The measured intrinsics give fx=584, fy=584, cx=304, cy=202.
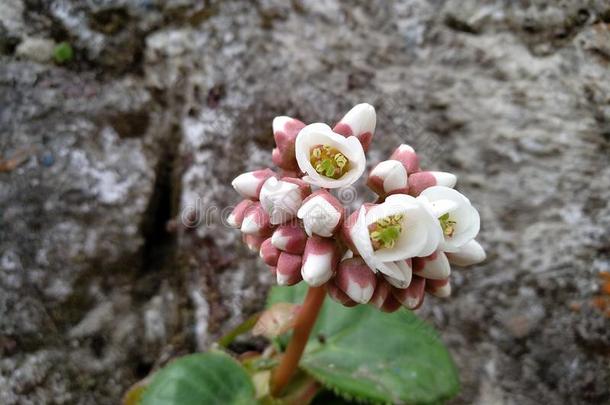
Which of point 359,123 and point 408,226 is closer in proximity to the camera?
point 408,226

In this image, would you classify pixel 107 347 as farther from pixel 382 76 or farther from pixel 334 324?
pixel 382 76

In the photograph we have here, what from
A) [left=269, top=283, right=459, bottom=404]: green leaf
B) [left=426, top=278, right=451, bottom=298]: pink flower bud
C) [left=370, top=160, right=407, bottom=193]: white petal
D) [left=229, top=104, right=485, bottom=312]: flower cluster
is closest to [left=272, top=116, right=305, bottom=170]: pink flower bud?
[left=229, top=104, right=485, bottom=312]: flower cluster

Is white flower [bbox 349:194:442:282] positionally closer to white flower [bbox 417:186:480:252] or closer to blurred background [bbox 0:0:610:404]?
white flower [bbox 417:186:480:252]

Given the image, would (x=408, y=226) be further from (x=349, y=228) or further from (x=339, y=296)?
(x=339, y=296)

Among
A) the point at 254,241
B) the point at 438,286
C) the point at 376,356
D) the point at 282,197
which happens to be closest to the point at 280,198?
the point at 282,197

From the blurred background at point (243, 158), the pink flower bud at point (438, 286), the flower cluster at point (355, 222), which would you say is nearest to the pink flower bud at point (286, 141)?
the flower cluster at point (355, 222)
